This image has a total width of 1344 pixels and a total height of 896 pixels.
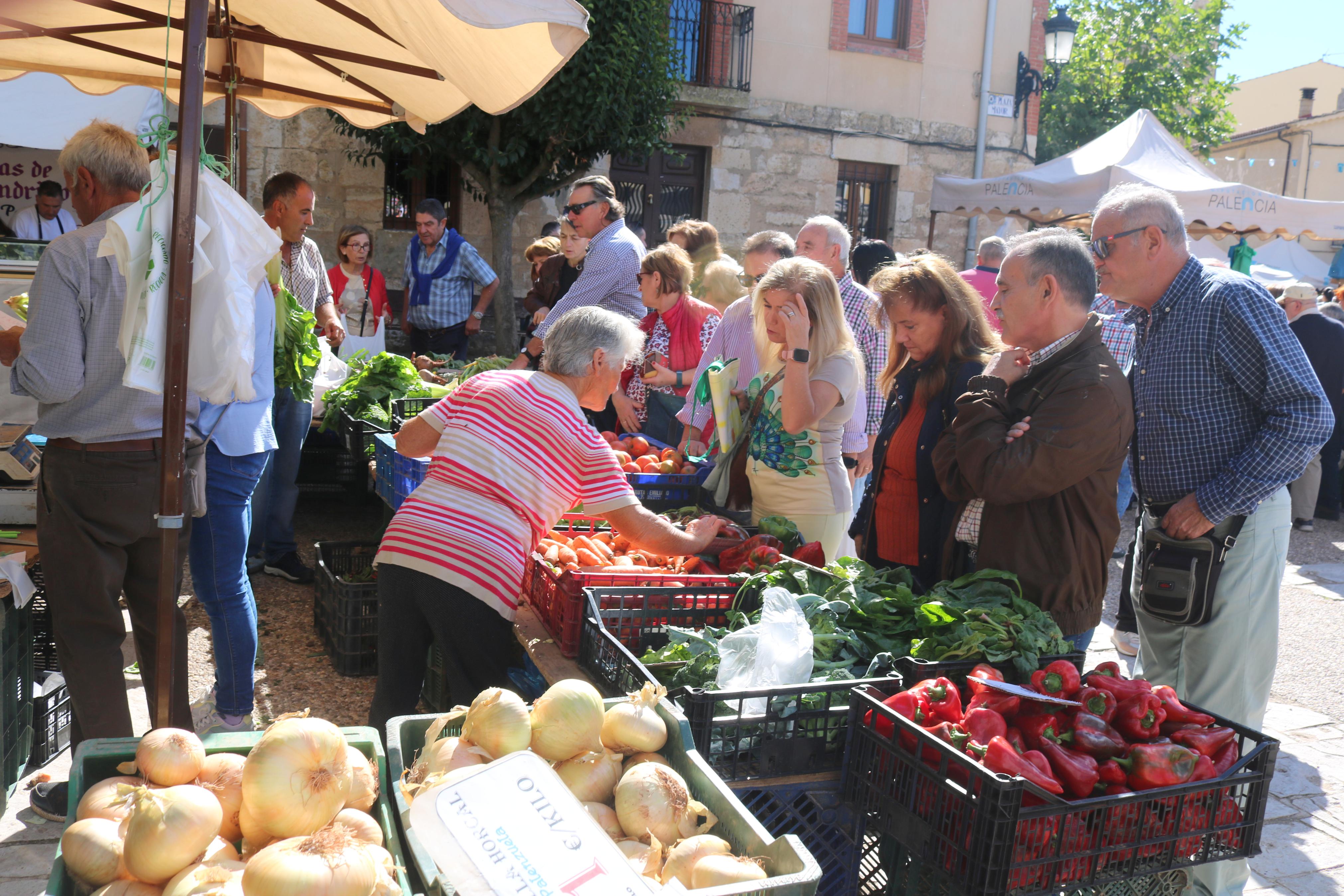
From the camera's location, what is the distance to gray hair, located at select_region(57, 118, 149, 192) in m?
2.83

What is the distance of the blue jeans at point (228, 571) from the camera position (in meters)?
3.47

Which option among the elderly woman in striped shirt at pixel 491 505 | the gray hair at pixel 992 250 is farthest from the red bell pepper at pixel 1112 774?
the gray hair at pixel 992 250

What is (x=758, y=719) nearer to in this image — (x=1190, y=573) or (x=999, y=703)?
(x=999, y=703)

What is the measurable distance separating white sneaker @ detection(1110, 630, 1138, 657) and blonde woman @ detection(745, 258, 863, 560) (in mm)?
2294

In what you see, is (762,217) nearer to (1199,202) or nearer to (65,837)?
(1199,202)

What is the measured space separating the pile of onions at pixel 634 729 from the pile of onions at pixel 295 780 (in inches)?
19.1

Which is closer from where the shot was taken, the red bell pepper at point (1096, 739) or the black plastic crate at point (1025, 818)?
the black plastic crate at point (1025, 818)

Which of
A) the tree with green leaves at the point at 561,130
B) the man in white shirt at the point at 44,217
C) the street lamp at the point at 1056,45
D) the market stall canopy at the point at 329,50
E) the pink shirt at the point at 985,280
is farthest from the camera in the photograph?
the street lamp at the point at 1056,45

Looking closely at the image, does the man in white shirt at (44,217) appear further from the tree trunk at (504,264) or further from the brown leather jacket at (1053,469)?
the brown leather jacket at (1053,469)

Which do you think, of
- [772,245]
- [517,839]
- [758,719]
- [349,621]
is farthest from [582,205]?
[517,839]

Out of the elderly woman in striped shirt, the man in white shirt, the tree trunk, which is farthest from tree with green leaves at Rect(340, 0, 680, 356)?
the elderly woman in striped shirt

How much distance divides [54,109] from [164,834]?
9.97 meters

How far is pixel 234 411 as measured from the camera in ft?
11.4

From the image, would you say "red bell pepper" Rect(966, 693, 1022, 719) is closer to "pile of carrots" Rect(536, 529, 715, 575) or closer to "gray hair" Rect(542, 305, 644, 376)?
"pile of carrots" Rect(536, 529, 715, 575)
